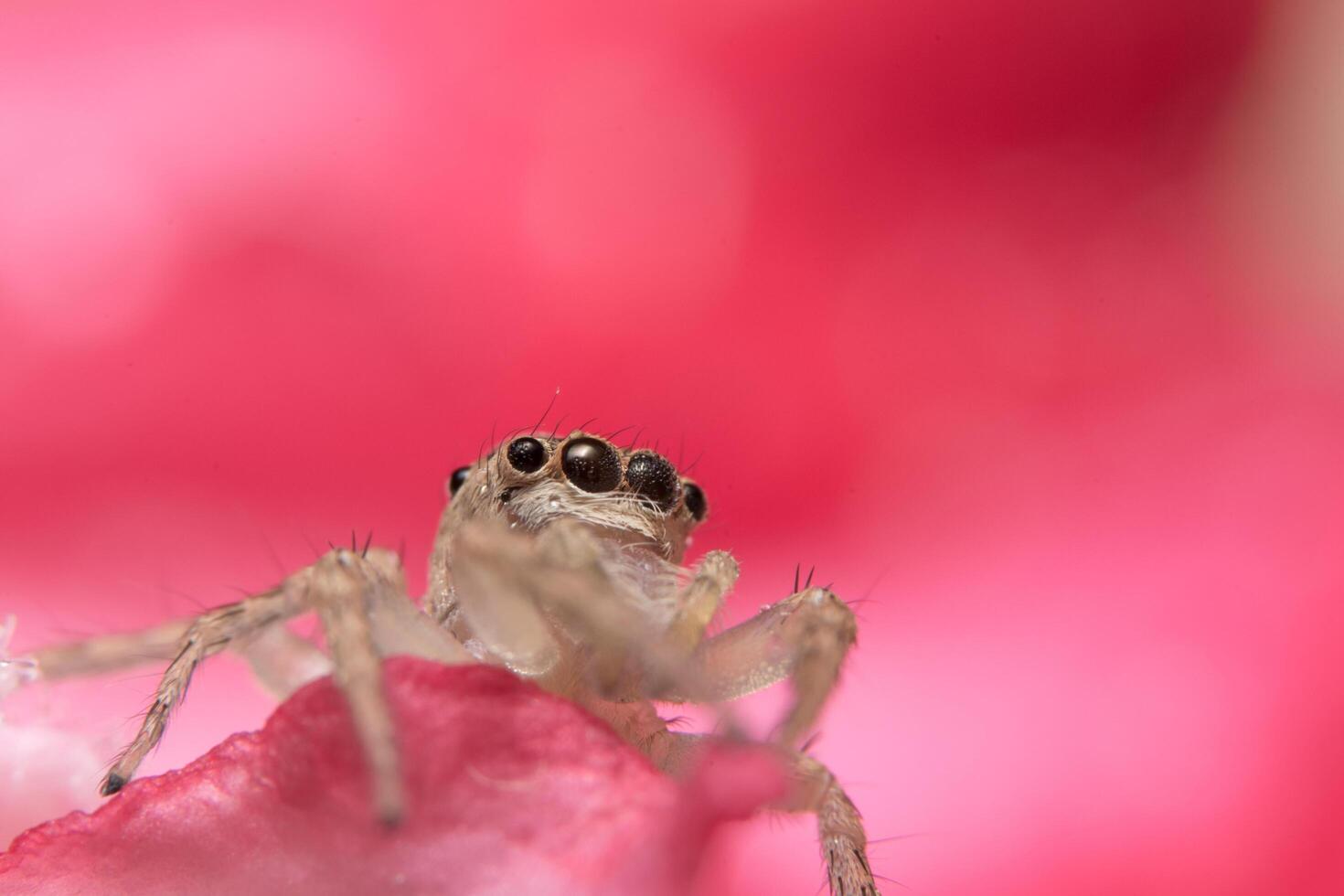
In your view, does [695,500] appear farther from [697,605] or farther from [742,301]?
[742,301]

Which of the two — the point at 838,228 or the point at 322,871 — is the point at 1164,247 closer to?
the point at 838,228

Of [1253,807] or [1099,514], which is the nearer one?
[1253,807]

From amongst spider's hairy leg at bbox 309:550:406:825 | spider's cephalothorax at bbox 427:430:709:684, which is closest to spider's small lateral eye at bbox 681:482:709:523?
spider's cephalothorax at bbox 427:430:709:684

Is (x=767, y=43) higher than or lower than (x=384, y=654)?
higher

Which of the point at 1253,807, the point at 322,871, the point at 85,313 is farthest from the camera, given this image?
the point at 85,313

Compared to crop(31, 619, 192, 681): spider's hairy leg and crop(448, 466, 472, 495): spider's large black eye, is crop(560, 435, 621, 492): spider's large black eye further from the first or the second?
crop(31, 619, 192, 681): spider's hairy leg

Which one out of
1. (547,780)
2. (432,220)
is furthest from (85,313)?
(547,780)

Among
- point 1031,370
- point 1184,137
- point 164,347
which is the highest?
point 1184,137
